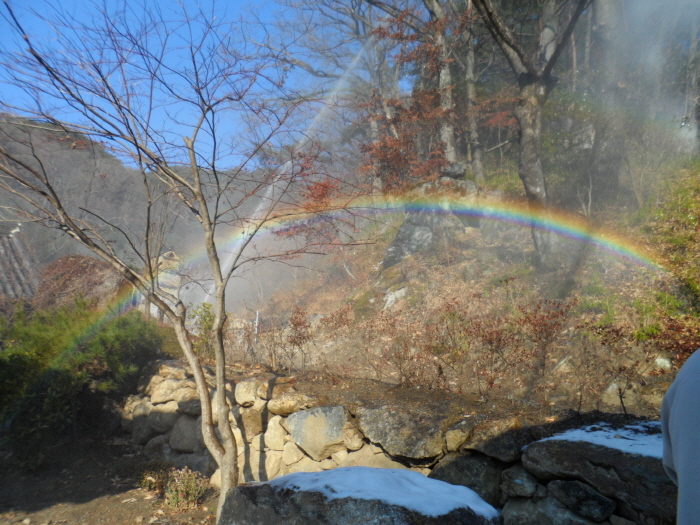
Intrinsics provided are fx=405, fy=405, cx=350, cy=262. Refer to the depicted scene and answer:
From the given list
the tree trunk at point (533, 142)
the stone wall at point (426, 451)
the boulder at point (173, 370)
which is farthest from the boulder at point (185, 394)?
the tree trunk at point (533, 142)

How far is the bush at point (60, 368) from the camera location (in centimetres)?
470

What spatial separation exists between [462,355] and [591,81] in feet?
38.0

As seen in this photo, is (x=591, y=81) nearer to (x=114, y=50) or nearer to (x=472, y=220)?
(x=472, y=220)

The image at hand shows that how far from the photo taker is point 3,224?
1123 centimetres

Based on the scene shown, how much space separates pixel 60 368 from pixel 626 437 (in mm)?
6029

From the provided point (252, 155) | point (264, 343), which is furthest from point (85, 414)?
point (252, 155)

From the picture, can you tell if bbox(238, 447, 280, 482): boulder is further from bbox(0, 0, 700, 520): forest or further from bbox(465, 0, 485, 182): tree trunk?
bbox(465, 0, 485, 182): tree trunk

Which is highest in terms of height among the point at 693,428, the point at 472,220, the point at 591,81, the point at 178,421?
the point at 591,81

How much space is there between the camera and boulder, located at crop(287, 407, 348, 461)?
4008 millimetres

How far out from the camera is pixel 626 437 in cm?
276

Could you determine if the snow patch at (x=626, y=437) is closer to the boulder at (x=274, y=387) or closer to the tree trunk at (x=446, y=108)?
the boulder at (x=274, y=387)

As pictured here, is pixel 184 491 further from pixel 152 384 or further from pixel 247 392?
pixel 152 384

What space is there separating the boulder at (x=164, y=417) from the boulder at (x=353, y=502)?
390 cm

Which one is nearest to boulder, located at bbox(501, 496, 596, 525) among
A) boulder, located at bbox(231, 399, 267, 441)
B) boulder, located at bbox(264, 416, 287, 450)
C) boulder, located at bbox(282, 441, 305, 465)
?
boulder, located at bbox(282, 441, 305, 465)
